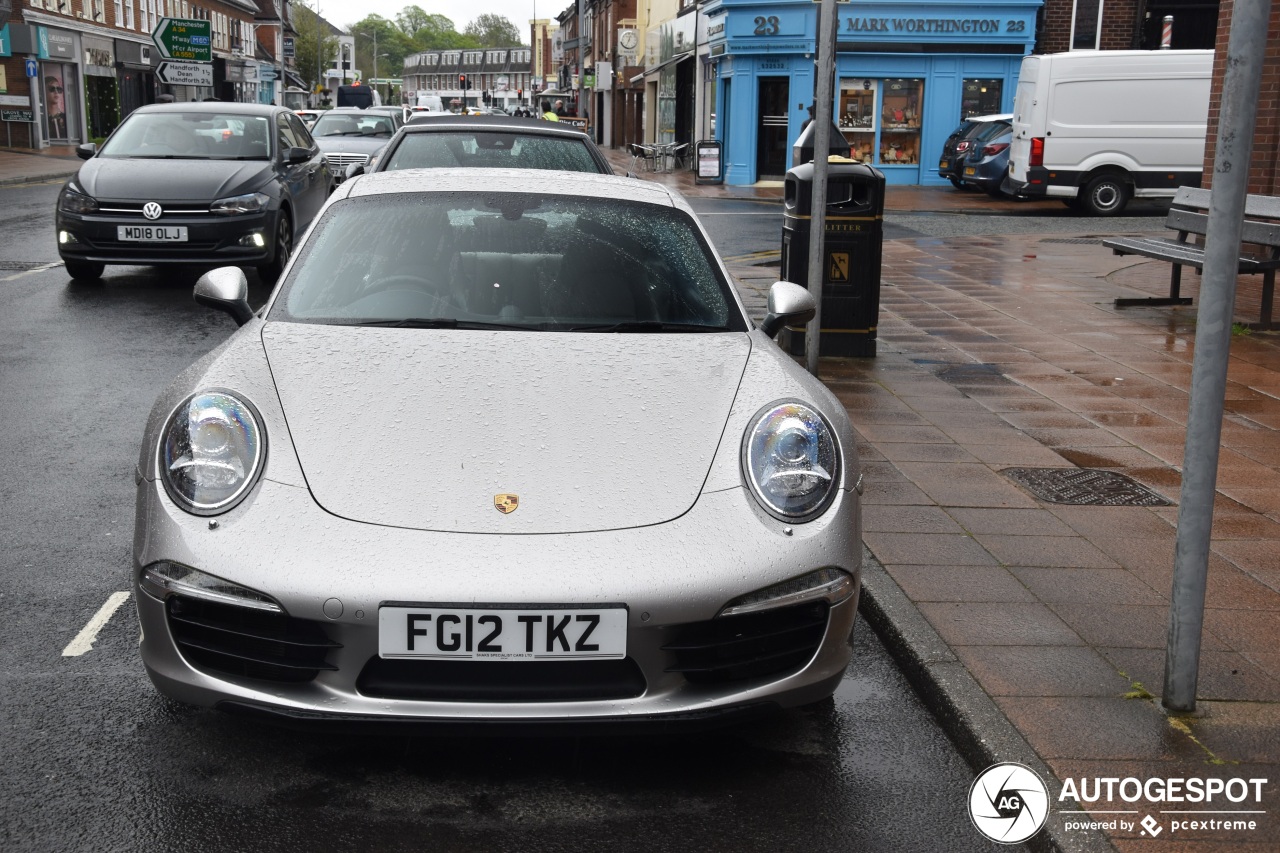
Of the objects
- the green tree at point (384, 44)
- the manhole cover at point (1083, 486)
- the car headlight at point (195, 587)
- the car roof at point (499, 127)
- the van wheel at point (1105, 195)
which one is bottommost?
the manhole cover at point (1083, 486)

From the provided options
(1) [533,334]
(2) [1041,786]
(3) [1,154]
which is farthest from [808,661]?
(3) [1,154]

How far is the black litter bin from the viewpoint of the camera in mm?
8547

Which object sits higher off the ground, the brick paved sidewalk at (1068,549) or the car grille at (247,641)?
the car grille at (247,641)

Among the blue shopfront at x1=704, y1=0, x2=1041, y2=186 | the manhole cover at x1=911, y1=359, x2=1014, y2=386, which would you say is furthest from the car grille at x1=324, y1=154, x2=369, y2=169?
the manhole cover at x1=911, y1=359, x2=1014, y2=386

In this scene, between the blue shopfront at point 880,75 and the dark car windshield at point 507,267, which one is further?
the blue shopfront at point 880,75

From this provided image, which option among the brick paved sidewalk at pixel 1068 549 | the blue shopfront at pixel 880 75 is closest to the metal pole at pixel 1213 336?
the brick paved sidewalk at pixel 1068 549

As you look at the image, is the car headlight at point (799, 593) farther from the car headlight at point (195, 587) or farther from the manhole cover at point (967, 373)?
the manhole cover at point (967, 373)

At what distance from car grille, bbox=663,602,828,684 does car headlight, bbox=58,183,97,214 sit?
30.9 feet

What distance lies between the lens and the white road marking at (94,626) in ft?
12.9

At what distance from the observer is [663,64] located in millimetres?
40625

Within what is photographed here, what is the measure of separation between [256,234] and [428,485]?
871 centimetres

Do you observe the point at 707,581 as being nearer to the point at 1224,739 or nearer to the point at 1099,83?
the point at 1224,739

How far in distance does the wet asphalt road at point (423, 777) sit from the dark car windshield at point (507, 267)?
1.18 meters

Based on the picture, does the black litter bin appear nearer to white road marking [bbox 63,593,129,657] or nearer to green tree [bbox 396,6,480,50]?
white road marking [bbox 63,593,129,657]
